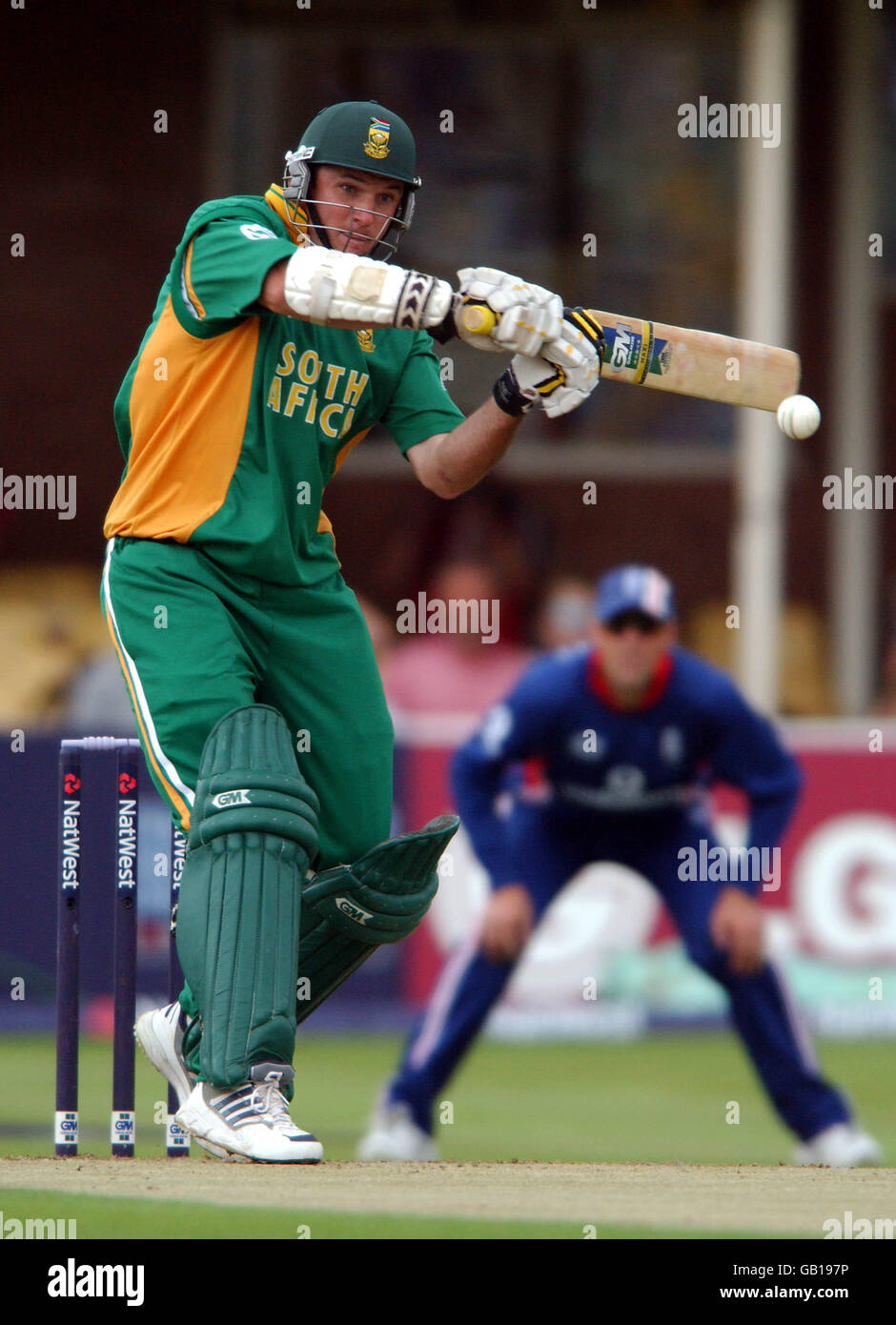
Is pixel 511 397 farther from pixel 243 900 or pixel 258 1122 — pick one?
pixel 258 1122

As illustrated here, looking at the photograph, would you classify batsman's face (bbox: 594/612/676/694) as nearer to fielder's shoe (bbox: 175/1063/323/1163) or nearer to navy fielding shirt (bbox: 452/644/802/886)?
navy fielding shirt (bbox: 452/644/802/886)

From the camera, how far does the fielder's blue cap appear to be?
6.80m

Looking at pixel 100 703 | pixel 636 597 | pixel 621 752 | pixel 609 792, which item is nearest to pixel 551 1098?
pixel 609 792

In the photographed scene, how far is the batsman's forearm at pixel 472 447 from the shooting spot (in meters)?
4.05

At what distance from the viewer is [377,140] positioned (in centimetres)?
395

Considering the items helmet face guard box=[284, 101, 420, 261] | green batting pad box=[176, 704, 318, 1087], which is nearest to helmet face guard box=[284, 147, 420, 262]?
helmet face guard box=[284, 101, 420, 261]

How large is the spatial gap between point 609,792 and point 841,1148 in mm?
1362

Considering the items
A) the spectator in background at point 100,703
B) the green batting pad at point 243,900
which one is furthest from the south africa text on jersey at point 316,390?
the spectator in background at point 100,703

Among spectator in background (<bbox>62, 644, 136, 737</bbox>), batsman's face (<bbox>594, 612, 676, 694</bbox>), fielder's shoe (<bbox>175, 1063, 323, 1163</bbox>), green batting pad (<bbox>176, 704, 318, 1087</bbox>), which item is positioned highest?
spectator in background (<bbox>62, 644, 136, 737</bbox>)

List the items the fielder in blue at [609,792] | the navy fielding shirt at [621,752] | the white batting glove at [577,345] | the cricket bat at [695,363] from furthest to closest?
1. the navy fielding shirt at [621,752]
2. the fielder in blue at [609,792]
3. the cricket bat at [695,363]
4. the white batting glove at [577,345]

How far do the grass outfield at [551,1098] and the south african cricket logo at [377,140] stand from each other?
3.00 meters

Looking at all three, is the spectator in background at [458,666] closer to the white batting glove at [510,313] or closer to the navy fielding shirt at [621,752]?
the navy fielding shirt at [621,752]

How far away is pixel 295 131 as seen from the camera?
1186cm
